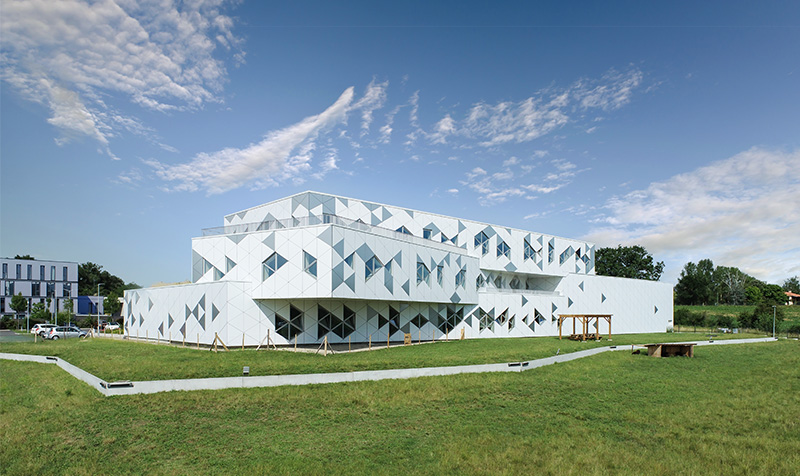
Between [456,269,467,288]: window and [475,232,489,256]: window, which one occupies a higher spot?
[475,232,489,256]: window

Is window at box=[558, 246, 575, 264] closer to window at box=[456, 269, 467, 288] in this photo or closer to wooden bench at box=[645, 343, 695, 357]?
window at box=[456, 269, 467, 288]

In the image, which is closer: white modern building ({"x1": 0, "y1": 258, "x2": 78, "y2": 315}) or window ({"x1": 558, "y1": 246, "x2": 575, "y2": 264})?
window ({"x1": 558, "y1": 246, "x2": 575, "y2": 264})

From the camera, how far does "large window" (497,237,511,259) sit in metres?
51.4

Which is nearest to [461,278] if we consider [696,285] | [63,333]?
[63,333]

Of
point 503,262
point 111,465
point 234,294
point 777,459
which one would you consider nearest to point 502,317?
point 503,262

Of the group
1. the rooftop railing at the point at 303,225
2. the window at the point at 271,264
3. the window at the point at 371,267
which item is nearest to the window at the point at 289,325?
the window at the point at 271,264

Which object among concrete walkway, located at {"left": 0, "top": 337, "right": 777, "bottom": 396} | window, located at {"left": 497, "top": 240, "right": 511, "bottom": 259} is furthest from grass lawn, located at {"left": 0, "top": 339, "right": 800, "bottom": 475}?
window, located at {"left": 497, "top": 240, "right": 511, "bottom": 259}

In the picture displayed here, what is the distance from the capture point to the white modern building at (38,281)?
79.9 meters

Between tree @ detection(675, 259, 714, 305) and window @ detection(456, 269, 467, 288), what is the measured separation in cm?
8864

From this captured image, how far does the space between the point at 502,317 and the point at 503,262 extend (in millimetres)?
6128

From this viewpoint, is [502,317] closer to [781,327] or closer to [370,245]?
[370,245]

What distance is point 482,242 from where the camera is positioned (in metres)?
50.1

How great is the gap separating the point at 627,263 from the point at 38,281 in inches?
4251

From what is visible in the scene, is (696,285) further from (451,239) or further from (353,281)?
(353,281)
